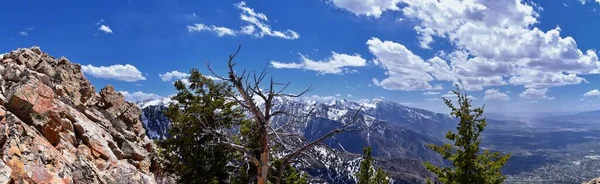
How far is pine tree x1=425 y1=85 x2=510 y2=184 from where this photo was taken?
75.9 ft

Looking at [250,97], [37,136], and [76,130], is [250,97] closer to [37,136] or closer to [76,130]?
[37,136]

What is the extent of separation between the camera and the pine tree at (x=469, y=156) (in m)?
23.1

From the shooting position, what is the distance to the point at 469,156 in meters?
23.3

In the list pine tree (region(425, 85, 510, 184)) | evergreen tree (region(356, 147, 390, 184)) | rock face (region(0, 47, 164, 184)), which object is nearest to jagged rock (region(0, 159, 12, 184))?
rock face (region(0, 47, 164, 184))

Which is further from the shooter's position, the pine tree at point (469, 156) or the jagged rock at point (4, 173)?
the pine tree at point (469, 156)

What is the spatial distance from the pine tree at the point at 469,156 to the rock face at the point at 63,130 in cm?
1715

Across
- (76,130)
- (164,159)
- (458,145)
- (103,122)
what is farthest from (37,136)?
(458,145)

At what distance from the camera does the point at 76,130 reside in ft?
76.2

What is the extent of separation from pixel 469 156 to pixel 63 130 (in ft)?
71.9

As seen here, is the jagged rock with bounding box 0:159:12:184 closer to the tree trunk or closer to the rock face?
the rock face

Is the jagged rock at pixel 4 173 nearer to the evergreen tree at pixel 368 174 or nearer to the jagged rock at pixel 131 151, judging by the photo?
the jagged rock at pixel 131 151

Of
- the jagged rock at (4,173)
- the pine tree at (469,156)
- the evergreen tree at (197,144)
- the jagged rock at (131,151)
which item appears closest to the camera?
the jagged rock at (4,173)

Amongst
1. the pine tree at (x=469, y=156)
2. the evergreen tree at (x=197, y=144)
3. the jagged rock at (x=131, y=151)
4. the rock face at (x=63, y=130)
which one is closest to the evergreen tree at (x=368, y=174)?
the evergreen tree at (x=197, y=144)

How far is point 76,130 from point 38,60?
11913mm
